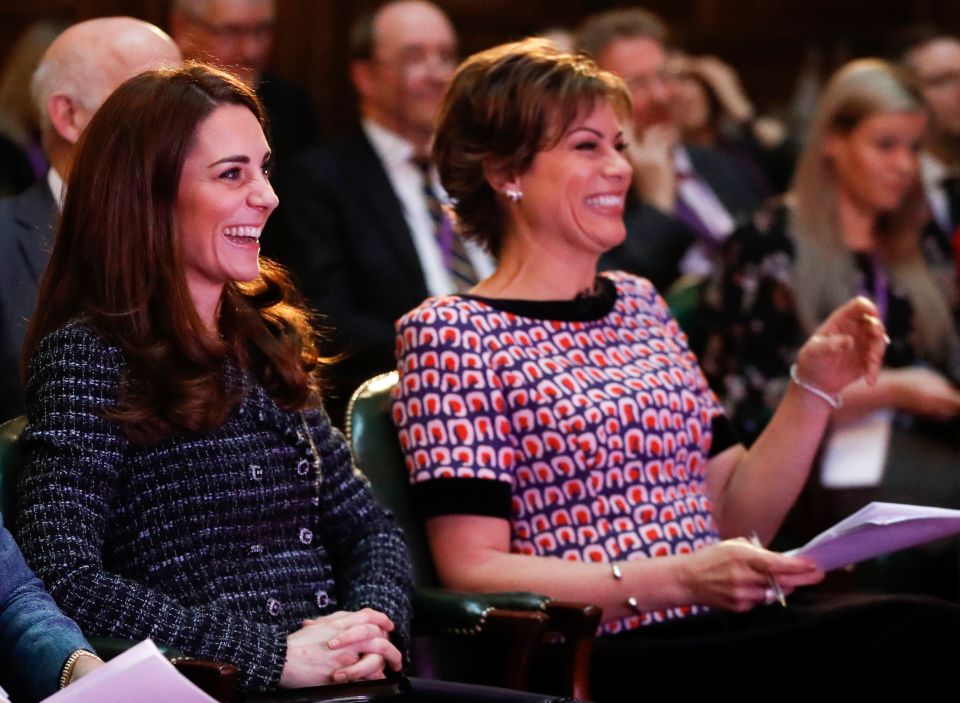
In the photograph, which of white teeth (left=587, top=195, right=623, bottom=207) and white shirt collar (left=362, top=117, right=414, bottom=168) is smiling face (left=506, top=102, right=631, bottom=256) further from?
white shirt collar (left=362, top=117, right=414, bottom=168)

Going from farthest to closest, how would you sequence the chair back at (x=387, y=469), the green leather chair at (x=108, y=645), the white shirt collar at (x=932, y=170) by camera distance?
1. the white shirt collar at (x=932, y=170)
2. the chair back at (x=387, y=469)
3. the green leather chair at (x=108, y=645)

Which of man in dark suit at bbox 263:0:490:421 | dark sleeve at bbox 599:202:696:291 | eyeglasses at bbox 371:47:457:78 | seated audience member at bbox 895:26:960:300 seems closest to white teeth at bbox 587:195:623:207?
man in dark suit at bbox 263:0:490:421

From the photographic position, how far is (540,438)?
2.54 metres

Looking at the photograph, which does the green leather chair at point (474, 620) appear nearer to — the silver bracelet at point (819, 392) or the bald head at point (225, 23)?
the silver bracelet at point (819, 392)

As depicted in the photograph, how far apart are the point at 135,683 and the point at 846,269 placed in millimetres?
2512

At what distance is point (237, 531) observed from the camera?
7.07 ft

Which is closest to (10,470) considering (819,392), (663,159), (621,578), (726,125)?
(621,578)

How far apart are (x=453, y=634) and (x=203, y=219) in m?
0.70

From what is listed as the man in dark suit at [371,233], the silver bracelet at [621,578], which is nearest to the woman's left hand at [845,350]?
the silver bracelet at [621,578]

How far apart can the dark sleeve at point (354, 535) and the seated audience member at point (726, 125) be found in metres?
3.47

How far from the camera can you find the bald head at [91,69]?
2844 mm

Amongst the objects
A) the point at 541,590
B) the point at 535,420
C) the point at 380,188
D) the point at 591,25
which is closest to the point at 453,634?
the point at 541,590

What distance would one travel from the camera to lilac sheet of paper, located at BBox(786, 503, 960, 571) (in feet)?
7.27

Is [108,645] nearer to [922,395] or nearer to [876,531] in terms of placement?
[876,531]
